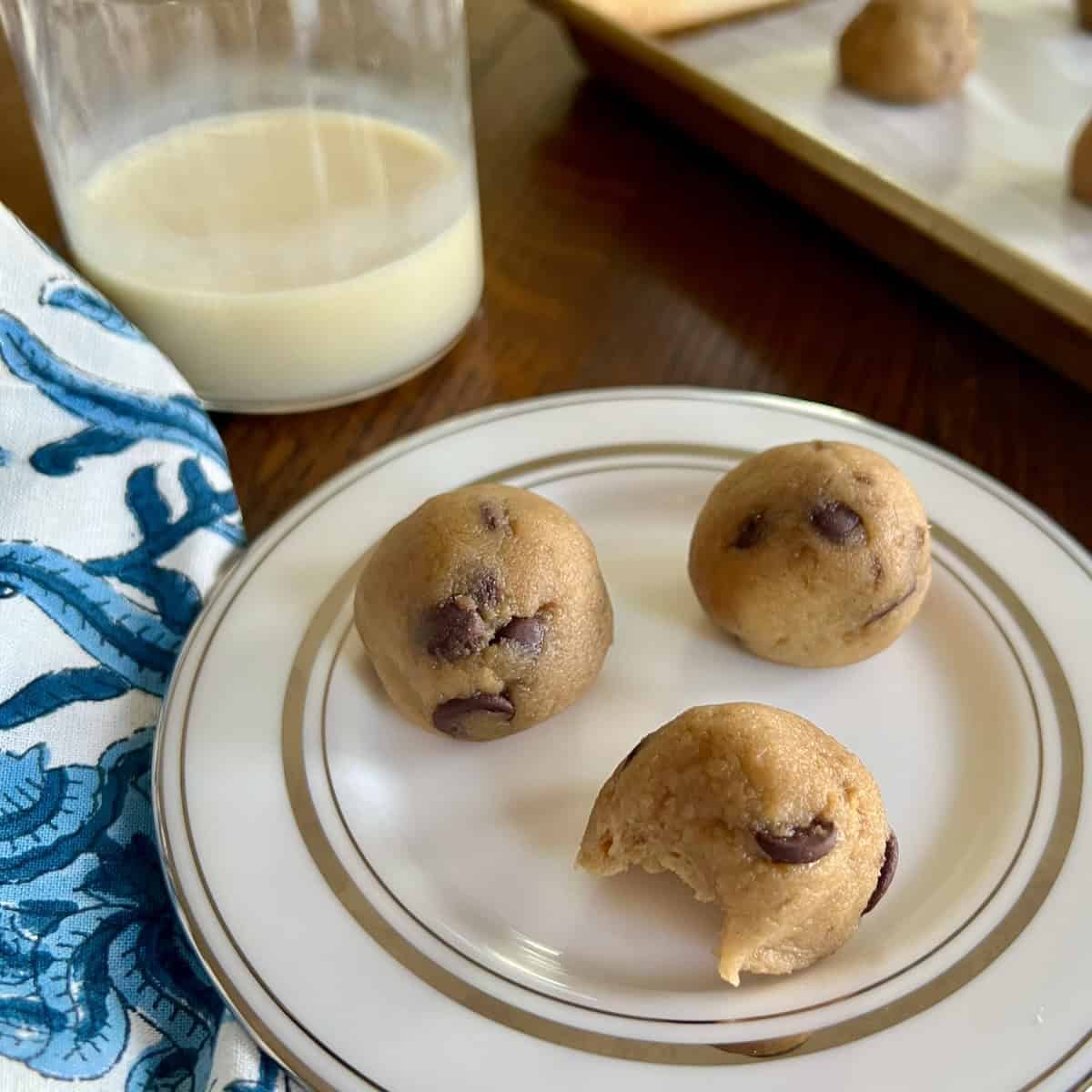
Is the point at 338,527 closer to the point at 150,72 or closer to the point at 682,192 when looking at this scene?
the point at 150,72

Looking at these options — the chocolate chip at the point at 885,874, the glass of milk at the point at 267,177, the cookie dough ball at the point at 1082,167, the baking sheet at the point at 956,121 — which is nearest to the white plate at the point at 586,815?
the chocolate chip at the point at 885,874

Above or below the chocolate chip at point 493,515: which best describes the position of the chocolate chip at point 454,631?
below

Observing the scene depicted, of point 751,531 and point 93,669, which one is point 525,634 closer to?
point 751,531

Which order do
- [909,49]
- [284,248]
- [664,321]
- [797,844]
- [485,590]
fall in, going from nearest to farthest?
[797,844]
[485,590]
[284,248]
[664,321]
[909,49]

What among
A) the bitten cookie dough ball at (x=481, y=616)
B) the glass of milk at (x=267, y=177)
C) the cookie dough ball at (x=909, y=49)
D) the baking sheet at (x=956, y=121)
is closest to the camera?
the bitten cookie dough ball at (x=481, y=616)

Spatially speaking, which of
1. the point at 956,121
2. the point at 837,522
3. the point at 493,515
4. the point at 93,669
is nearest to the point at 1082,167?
the point at 956,121

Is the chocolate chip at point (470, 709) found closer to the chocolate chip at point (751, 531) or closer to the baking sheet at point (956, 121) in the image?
the chocolate chip at point (751, 531)

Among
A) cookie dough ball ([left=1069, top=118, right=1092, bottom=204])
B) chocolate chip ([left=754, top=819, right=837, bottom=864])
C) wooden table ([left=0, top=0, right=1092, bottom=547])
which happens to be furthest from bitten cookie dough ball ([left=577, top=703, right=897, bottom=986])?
cookie dough ball ([left=1069, top=118, right=1092, bottom=204])
